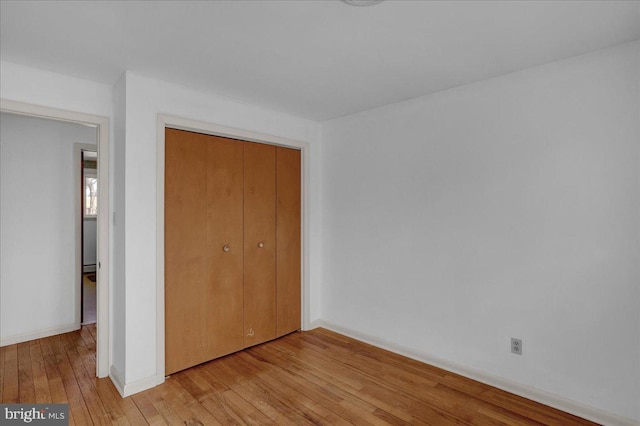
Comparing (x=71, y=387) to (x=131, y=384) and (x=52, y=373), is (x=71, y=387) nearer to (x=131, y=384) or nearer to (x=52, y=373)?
(x=52, y=373)

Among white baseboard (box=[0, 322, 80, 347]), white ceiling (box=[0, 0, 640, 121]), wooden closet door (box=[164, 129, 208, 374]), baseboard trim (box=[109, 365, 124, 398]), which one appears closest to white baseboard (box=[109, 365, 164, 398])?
baseboard trim (box=[109, 365, 124, 398])

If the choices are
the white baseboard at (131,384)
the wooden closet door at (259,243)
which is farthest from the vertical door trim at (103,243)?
the wooden closet door at (259,243)

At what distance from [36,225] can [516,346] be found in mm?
4633

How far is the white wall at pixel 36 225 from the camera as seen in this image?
3439mm

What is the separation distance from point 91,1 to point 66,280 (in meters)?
3.22

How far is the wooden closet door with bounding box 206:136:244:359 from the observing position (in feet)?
9.87

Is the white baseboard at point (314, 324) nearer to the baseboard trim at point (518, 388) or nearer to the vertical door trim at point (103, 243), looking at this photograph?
the baseboard trim at point (518, 388)

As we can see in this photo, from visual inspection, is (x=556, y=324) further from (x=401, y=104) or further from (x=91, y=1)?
(x=91, y=1)

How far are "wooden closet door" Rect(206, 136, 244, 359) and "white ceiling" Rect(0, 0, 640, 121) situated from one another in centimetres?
63

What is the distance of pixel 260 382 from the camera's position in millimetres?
2654

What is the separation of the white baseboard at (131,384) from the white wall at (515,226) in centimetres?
194

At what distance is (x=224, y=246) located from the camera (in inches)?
122

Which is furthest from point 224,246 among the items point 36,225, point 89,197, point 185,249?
point 89,197

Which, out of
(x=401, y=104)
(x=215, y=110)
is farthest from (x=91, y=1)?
(x=401, y=104)
